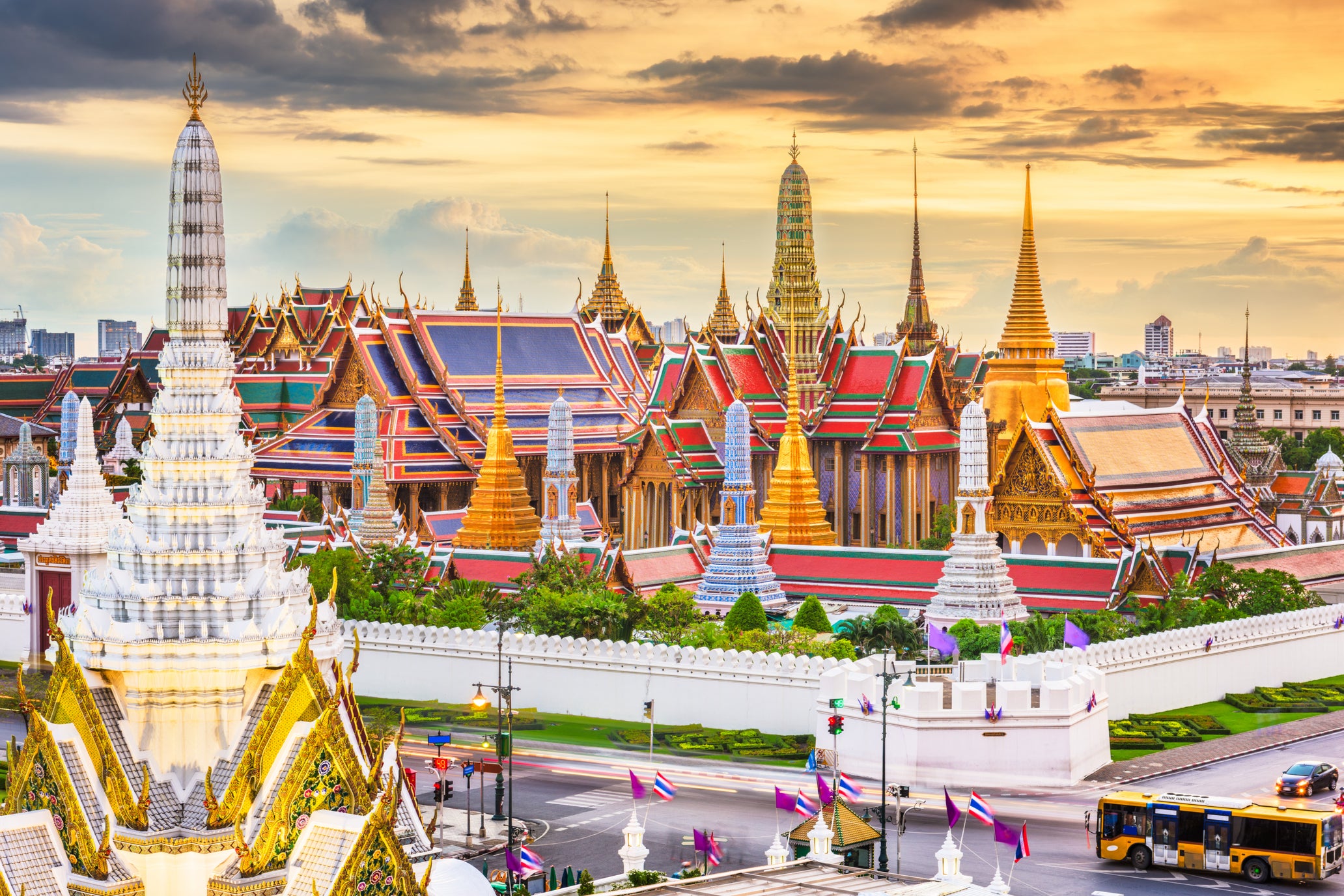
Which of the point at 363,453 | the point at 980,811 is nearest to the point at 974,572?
the point at 980,811

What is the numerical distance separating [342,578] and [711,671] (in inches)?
416

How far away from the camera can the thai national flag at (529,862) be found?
88.9ft

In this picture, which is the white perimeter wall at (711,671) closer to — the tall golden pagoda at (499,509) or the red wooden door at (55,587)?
the red wooden door at (55,587)

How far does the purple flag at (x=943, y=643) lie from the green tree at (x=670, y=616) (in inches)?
202

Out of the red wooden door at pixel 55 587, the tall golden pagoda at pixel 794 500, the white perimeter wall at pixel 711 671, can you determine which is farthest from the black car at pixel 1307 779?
the red wooden door at pixel 55 587

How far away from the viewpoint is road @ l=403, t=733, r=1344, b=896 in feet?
97.5

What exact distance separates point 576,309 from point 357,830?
6649 centimetres

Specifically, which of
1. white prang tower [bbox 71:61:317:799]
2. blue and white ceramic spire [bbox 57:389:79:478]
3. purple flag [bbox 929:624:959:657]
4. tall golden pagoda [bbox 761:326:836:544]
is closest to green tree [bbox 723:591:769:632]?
purple flag [bbox 929:624:959:657]

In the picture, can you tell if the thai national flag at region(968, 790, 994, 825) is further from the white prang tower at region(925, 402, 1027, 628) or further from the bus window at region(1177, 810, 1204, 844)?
the white prang tower at region(925, 402, 1027, 628)

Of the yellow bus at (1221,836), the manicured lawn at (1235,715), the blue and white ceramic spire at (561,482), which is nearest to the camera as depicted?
the yellow bus at (1221,836)

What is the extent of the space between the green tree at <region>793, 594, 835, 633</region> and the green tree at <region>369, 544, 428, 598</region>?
32.0 feet

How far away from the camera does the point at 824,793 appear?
98.7ft

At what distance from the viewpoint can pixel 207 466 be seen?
23.5 meters

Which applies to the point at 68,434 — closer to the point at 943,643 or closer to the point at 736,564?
the point at 736,564
